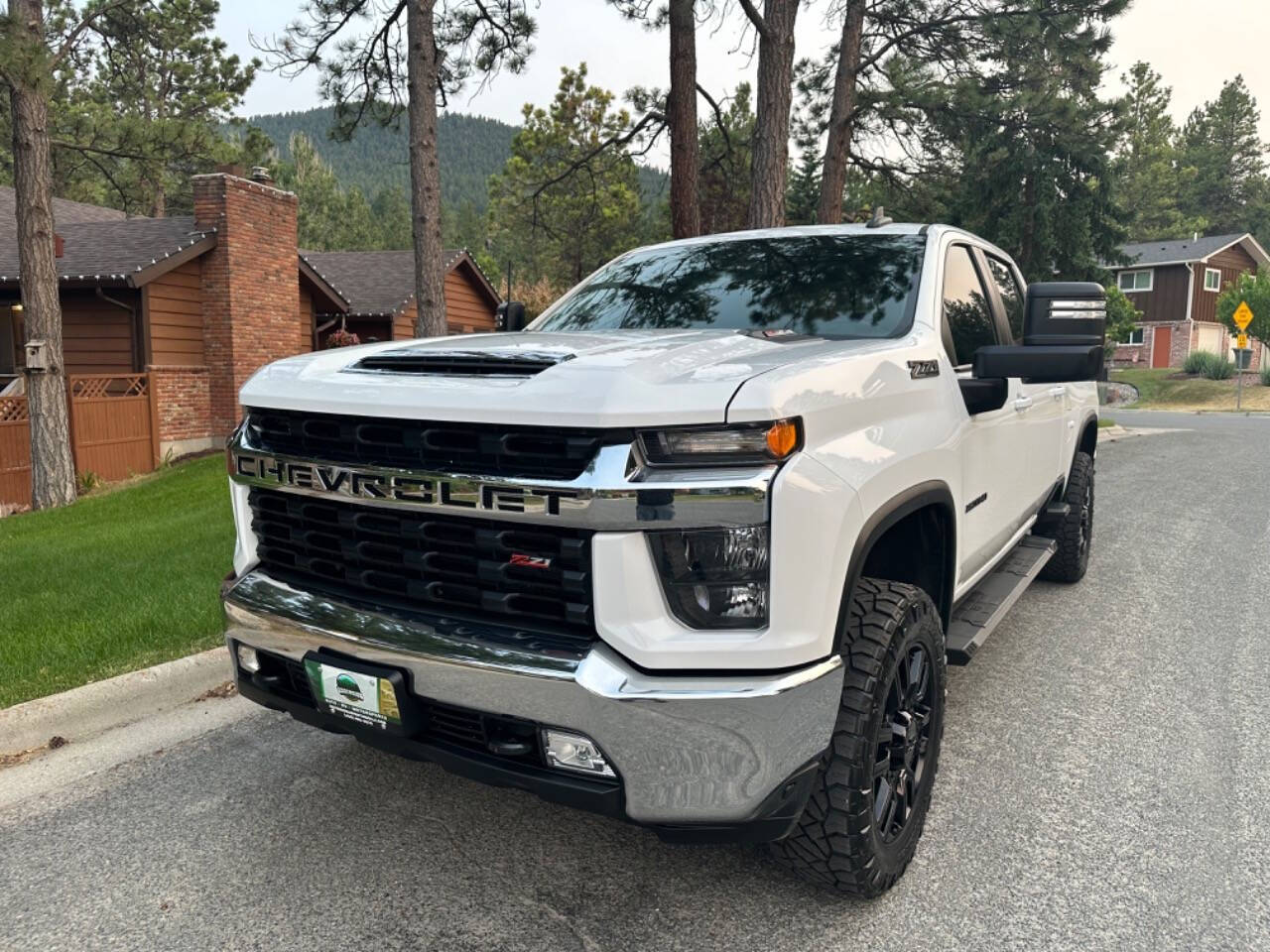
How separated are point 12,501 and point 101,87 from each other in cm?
2809

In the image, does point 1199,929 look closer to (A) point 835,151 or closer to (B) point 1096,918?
(B) point 1096,918

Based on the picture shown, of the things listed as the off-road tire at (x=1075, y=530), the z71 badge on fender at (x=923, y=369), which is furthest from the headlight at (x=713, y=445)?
the off-road tire at (x=1075, y=530)

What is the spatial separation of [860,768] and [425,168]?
760 cm

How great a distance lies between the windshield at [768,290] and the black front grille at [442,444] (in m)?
1.42

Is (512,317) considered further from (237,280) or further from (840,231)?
(237,280)

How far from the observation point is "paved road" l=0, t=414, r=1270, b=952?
255 cm

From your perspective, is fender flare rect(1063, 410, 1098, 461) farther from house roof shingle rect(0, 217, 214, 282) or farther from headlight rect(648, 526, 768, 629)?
house roof shingle rect(0, 217, 214, 282)

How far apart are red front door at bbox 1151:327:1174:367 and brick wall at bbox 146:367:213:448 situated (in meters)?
47.2

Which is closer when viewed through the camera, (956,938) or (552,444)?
(552,444)

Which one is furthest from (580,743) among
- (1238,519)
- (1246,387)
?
(1246,387)

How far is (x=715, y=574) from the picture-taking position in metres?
2.16

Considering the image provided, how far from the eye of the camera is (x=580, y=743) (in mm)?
2227

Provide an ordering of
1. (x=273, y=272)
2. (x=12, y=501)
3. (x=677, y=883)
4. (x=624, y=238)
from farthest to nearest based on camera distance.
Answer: (x=624, y=238)
(x=273, y=272)
(x=12, y=501)
(x=677, y=883)

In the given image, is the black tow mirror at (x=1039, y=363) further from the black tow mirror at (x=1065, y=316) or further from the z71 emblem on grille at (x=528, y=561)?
the z71 emblem on grille at (x=528, y=561)
